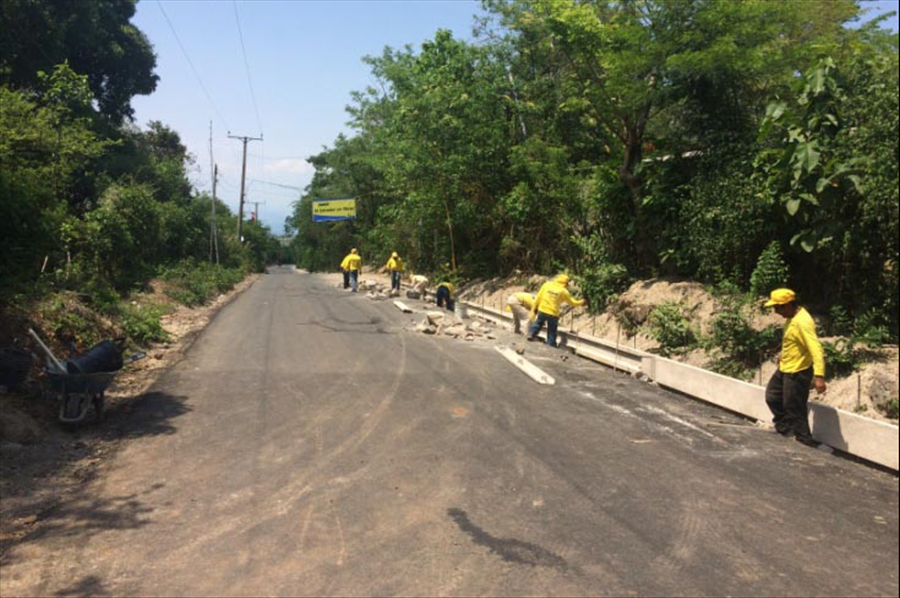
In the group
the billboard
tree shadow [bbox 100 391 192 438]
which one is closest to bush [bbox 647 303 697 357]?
tree shadow [bbox 100 391 192 438]

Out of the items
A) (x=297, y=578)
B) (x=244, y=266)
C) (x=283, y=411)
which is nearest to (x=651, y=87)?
(x=283, y=411)

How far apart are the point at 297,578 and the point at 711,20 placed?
40.6 feet

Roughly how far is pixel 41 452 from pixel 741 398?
7.74m

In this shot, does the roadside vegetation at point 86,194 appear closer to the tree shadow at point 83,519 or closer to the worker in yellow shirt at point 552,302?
the tree shadow at point 83,519

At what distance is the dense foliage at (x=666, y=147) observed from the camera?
840 centimetres

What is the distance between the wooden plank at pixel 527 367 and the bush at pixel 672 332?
2.28 meters

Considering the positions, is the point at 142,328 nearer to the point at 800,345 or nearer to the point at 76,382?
the point at 76,382

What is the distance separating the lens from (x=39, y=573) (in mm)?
3971

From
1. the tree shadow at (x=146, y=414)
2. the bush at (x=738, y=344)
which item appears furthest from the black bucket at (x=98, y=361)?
the bush at (x=738, y=344)

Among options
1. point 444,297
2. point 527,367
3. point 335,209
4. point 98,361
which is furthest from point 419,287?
point 335,209

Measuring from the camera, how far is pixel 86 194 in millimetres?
25469

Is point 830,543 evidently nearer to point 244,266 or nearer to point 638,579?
point 638,579

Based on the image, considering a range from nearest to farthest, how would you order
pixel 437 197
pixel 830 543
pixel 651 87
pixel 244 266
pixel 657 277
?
pixel 830 543, pixel 651 87, pixel 657 277, pixel 437 197, pixel 244 266

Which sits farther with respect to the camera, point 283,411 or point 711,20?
point 711,20
